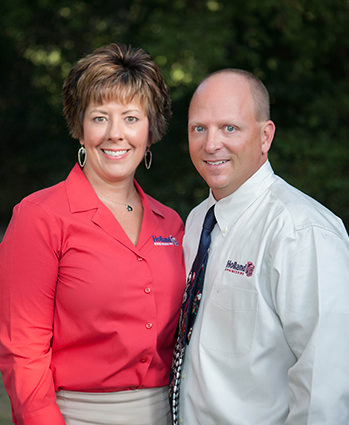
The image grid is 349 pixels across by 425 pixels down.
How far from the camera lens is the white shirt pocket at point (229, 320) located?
233cm

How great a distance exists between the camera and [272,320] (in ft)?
7.49

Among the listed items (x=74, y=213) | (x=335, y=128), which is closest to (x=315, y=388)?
(x=74, y=213)

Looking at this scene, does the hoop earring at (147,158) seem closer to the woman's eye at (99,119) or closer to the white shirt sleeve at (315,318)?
the woman's eye at (99,119)

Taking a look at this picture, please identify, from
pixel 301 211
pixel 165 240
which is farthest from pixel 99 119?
pixel 301 211

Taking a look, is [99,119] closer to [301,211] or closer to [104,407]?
[301,211]

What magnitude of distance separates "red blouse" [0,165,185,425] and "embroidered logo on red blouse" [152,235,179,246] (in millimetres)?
193

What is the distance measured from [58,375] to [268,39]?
755cm

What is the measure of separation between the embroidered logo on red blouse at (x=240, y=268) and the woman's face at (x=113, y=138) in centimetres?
75

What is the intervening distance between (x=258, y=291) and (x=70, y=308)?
0.83m

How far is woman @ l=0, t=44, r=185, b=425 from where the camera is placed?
95.7 inches

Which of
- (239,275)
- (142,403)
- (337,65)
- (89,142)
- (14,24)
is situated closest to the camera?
(239,275)

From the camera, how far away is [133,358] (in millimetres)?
2516

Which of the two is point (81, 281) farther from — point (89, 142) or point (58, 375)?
point (89, 142)

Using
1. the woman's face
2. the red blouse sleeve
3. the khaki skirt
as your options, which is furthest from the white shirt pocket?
the woman's face
